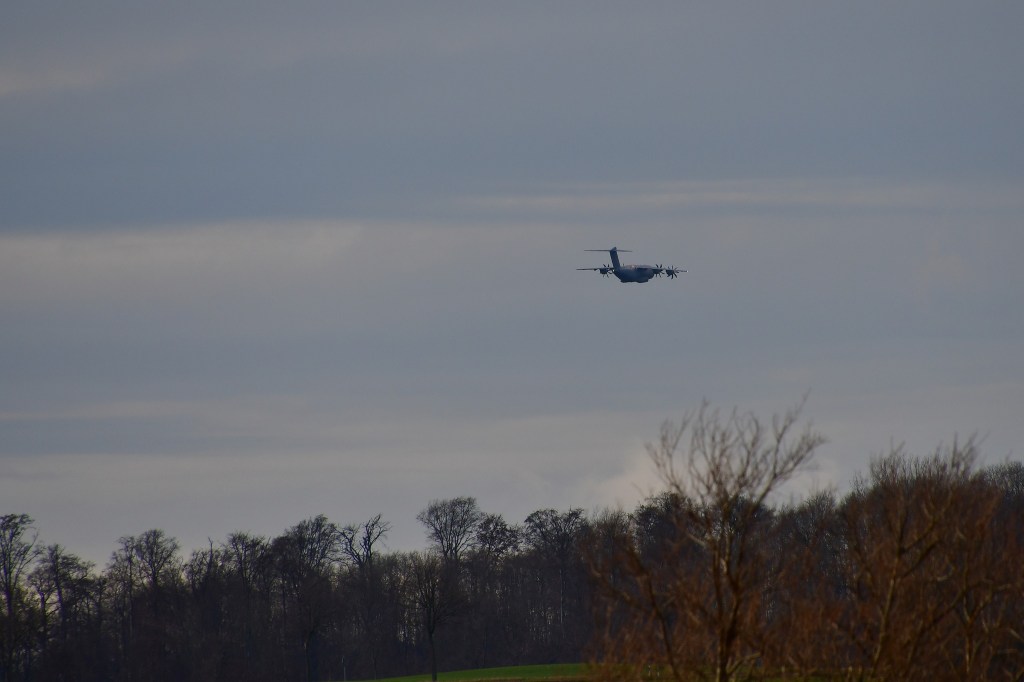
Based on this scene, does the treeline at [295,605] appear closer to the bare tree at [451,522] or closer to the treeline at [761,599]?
the bare tree at [451,522]

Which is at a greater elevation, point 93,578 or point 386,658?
point 93,578

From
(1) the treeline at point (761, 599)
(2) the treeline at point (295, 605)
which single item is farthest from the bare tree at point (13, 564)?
(1) the treeline at point (761, 599)

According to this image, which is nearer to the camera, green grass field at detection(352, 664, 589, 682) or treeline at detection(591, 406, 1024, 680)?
treeline at detection(591, 406, 1024, 680)

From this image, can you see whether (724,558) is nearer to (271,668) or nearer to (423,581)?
(423,581)

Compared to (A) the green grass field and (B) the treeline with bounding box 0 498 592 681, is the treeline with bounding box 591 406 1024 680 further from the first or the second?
(B) the treeline with bounding box 0 498 592 681

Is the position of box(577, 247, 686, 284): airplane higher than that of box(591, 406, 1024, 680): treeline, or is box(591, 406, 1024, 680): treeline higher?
box(577, 247, 686, 284): airplane

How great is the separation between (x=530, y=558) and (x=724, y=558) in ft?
299

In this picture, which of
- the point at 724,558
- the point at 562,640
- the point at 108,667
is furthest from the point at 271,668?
the point at 724,558

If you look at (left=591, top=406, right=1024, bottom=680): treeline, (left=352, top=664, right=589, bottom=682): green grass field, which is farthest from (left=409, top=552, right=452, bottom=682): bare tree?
(left=591, top=406, right=1024, bottom=680): treeline

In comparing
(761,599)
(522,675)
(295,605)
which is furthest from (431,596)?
(761,599)

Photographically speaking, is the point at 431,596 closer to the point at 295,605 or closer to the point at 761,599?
the point at 295,605

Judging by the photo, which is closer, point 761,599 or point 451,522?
point 761,599

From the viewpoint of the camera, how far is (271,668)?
10512 centimetres

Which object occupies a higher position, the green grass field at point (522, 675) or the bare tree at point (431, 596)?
the bare tree at point (431, 596)
